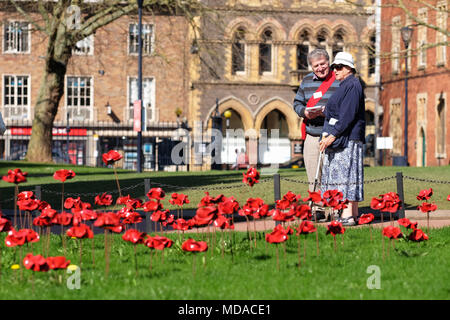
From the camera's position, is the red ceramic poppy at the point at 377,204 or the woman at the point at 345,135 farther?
the woman at the point at 345,135

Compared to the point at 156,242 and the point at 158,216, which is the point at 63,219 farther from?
the point at 158,216

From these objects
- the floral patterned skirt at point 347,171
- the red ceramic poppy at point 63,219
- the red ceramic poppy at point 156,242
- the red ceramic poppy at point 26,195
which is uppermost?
the floral patterned skirt at point 347,171

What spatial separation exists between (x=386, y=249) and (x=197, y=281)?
277 centimetres

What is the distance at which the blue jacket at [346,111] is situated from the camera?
10836 millimetres

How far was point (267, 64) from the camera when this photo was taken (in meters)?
52.1

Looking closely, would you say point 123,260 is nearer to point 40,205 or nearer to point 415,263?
point 40,205

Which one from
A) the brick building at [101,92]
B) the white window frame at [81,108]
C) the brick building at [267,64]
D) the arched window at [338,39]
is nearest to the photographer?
the brick building at [101,92]

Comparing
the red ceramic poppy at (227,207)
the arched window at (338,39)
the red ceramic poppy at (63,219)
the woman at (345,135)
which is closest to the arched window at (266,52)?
the arched window at (338,39)

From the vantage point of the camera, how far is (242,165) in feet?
155

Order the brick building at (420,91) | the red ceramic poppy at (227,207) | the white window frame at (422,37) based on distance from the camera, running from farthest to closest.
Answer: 1. the white window frame at (422,37)
2. the brick building at (420,91)
3. the red ceramic poppy at (227,207)

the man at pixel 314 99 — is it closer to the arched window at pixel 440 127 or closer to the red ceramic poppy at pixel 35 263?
the red ceramic poppy at pixel 35 263

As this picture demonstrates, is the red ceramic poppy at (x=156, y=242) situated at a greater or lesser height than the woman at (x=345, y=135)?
lesser

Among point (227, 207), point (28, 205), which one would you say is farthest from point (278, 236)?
point (28, 205)
